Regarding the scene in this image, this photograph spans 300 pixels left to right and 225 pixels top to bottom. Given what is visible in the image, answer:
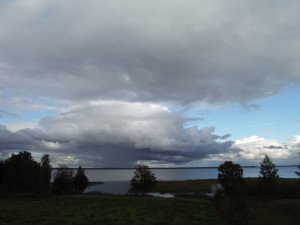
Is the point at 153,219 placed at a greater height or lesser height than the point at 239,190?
lesser

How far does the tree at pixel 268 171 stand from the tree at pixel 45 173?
3480 inches

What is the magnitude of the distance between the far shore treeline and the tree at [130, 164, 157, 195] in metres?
24.3

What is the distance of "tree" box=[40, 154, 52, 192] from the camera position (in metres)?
111

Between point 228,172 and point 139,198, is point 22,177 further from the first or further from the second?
point 228,172

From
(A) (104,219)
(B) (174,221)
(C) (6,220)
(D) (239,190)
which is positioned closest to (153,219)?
(B) (174,221)

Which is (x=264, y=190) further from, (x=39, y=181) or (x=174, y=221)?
(x=39, y=181)

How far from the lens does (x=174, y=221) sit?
37.9 m

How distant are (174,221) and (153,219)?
353cm

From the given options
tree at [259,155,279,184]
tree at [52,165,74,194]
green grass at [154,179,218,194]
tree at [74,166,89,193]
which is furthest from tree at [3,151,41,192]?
tree at [259,155,279,184]

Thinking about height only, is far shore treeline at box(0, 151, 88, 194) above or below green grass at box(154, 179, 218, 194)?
above

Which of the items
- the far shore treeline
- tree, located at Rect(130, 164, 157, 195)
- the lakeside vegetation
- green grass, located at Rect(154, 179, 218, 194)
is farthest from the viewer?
green grass, located at Rect(154, 179, 218, 194)

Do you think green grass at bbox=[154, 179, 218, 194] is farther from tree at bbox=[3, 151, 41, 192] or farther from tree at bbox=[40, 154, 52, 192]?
tree at bbox=[3, 151, 41, 192]

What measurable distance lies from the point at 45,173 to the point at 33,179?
9277 mm

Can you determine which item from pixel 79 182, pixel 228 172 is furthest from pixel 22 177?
pixel 228 172
